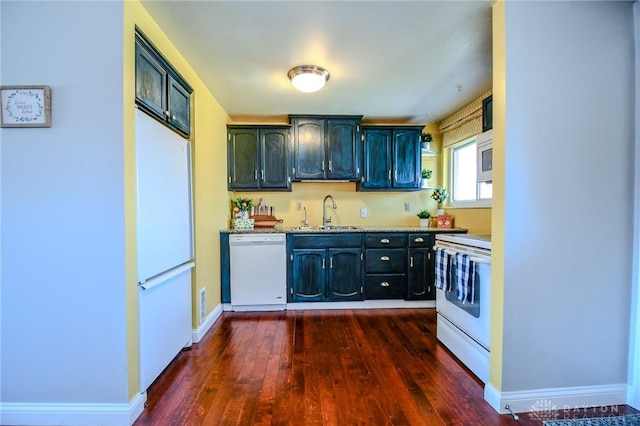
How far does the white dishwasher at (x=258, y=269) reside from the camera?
3252 millimetres

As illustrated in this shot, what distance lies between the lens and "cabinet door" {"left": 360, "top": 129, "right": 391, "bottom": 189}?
3598 mm

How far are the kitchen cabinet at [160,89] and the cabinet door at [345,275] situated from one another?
1.99m

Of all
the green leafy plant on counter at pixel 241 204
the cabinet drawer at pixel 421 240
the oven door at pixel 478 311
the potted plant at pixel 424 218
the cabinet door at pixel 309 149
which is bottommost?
the oven door at pixel 478 311

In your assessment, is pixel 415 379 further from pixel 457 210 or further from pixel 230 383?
pixel 457 210

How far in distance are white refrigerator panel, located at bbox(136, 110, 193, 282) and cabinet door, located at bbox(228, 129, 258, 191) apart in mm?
1137

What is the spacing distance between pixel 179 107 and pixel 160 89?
0.96 ft

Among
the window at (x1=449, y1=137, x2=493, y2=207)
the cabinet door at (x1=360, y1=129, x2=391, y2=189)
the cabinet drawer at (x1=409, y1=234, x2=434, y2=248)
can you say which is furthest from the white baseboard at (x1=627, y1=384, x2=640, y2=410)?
the cabinet door at (x1=360, y1=129, x2=391, y2=189)

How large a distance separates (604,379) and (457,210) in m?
2.12

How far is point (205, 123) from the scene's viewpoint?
2.74 metres

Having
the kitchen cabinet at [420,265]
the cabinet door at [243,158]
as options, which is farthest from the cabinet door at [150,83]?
the kitchen cabinet at [420,265]

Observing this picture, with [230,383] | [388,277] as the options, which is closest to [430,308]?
[388,277]

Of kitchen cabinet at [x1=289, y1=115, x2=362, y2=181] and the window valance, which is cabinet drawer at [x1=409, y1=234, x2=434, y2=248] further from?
the window valance

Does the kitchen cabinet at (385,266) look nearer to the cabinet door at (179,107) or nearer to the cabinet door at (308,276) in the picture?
the cabinet door at (308,276)

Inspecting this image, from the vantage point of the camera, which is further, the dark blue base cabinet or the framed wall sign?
the dark blue base cabinet
